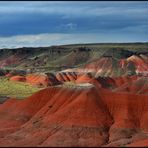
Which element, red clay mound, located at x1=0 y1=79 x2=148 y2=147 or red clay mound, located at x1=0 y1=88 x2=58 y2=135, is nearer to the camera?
red clay mound, located at x1=0 y1=79 x2=148 y2=147

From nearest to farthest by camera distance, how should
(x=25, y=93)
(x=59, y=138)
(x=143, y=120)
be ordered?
(x=59, y=138) < (x=143, y=120) < (x=25, y=93)

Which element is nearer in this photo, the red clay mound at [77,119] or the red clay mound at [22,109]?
the red clay mound at [77,119]

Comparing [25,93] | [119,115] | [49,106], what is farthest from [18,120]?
[25,93]

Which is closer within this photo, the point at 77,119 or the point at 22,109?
the point at 77,119

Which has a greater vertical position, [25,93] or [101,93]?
[101,93]

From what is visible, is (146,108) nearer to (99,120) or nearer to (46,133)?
(99,120)

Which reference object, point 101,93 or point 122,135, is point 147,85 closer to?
point 101,93

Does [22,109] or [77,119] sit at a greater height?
[77,119]

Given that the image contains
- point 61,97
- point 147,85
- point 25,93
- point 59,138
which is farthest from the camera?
point 25,93

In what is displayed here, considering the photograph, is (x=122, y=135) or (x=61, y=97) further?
(x=61, y=97)
